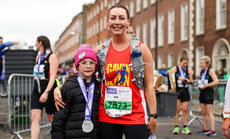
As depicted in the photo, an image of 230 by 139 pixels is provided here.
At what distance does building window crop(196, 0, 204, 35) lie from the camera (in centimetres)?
2630

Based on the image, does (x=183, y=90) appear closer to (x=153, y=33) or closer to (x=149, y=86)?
(x=149, y=86)

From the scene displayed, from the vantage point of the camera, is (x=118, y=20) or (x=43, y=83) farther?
(x=43, y=83)

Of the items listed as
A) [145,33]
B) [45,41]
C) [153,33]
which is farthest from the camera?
[145,33]

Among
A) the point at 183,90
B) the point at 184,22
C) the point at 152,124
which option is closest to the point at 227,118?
the point at 152,124

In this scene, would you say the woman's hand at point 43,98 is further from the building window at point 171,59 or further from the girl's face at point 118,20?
the building window at point 171,59

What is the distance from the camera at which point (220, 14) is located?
23.6 metres

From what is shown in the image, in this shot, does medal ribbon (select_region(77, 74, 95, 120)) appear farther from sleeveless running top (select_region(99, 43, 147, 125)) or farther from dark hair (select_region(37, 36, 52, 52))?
dark hair (select_region(37, 36, 52, 52))

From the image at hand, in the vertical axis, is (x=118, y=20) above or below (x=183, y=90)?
above

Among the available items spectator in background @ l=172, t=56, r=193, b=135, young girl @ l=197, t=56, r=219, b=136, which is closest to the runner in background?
spectator in background @ l=172, t=56, r=193, b=135

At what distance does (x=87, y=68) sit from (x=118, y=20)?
58 cm

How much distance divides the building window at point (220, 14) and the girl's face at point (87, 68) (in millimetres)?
21316

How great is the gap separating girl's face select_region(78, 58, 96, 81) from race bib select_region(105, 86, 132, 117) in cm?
27

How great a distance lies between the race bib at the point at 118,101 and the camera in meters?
3.33

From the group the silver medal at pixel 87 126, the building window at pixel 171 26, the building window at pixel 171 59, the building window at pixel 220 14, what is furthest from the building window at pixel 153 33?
the silver medal at pixel 87 126
